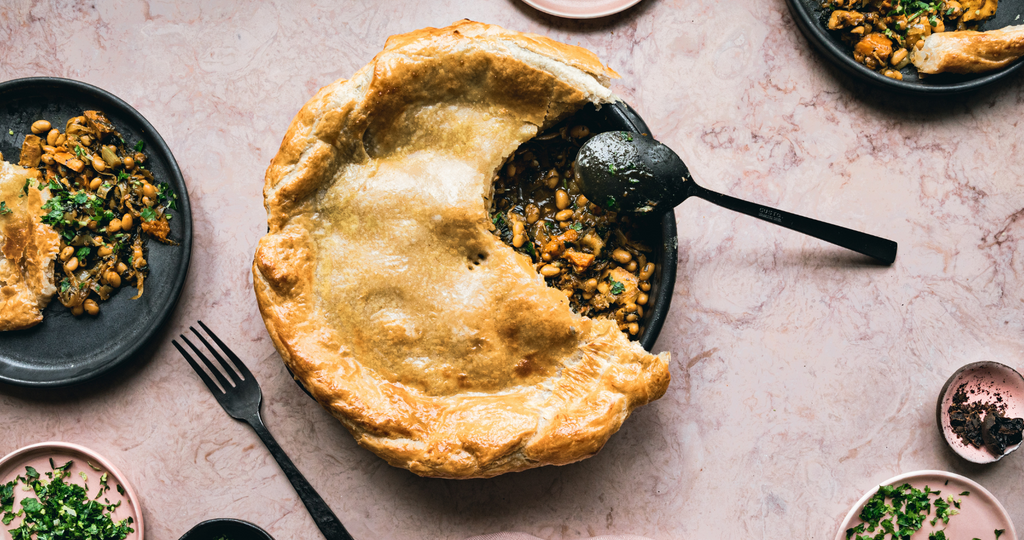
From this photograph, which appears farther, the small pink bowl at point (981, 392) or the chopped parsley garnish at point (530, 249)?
the small pink bowl at point (981, 392)

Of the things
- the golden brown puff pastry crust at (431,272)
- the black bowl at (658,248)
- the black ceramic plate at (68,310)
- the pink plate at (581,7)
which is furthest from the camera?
the pink plate at (581,7)

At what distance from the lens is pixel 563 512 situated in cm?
324

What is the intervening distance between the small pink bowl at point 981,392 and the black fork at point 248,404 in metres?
3.10

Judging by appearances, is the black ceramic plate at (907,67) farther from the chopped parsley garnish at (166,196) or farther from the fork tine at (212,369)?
the fork tine at (212,369)

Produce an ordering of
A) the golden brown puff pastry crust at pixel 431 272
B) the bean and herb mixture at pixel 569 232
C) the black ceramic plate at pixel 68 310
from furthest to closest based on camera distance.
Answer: the black ceramic plate at pixel 68 310 → the bean and herb mixture at pixel 569 232 → the golden brown puff pastry crust at pixel 431 272

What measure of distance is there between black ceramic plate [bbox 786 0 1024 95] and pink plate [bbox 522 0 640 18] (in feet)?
2.81

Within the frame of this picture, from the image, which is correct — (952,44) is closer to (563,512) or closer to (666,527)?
(666,527)

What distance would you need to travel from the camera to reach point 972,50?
120 inches

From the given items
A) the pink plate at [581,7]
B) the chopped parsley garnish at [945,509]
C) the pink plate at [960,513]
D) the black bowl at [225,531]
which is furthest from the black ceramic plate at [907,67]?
the black bowl at [225,531]

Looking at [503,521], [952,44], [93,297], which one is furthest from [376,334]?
[952,44]

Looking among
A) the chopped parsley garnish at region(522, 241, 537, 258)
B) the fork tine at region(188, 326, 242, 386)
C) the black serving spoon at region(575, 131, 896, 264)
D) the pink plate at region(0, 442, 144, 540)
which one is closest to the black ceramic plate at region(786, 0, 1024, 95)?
the black serving spoon at region(575, 131, 896, 264)

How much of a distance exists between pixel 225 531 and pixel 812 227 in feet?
10.6

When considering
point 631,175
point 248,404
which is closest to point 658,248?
point 631,175

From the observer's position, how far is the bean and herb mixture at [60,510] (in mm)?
3096
